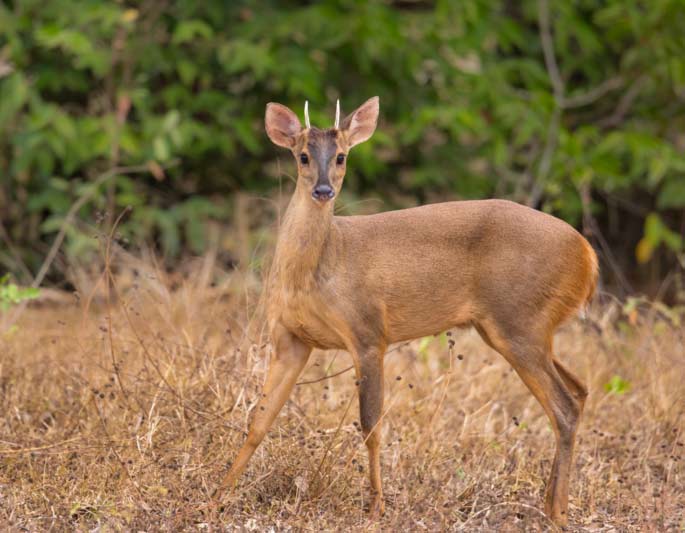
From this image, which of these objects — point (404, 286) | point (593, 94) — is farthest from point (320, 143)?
point (593, 94)

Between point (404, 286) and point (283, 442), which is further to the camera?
point (283, 442)

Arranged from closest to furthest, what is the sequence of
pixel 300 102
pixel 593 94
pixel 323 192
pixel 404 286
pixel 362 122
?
pixel 323 192 → pixel 404 286 → pixel 362 122 → pixel 300 102 → pixel 593 94

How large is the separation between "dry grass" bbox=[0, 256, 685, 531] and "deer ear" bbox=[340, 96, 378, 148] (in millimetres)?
990

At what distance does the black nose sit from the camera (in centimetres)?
455

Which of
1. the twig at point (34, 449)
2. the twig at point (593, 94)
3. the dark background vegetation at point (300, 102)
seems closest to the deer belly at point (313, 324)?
the twig at point (34, 449)

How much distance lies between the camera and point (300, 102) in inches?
357

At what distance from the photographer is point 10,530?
4293mm

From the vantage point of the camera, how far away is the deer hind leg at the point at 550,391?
4848 mm

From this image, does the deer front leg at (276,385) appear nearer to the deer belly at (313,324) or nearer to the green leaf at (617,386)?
the deer belly at (313,324)

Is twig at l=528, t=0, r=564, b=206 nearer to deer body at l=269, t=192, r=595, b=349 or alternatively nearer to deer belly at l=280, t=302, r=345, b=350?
deer body at l=269, t=192, r=595, b=349

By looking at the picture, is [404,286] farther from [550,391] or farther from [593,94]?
[593,94]

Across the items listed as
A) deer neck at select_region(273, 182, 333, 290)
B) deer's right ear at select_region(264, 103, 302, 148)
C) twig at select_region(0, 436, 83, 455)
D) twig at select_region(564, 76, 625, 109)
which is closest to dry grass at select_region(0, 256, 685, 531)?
twig at select_region(0, 436, 83, 455)

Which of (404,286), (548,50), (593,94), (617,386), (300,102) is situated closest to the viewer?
(404,286)

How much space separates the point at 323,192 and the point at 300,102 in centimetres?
463
